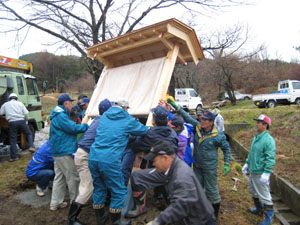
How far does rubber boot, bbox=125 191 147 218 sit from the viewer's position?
3437 mm

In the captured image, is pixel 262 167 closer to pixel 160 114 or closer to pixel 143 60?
pixel 160 114

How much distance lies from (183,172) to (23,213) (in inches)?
133

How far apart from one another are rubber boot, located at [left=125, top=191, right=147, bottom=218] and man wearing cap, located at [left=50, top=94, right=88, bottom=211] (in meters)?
1.16

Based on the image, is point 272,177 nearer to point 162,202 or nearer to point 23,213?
point 162,202

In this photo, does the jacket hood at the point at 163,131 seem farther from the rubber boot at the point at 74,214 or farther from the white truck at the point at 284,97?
the white truck at the point at 284,97

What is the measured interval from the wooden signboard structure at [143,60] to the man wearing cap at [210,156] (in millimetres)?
Result: 1135

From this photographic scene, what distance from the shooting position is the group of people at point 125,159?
9.97 feet

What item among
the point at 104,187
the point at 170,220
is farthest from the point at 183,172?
the point at 104,187

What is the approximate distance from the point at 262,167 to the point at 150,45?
3554 millimetres

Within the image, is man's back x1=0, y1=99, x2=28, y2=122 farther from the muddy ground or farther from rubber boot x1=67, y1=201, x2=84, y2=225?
rubber boot x1=67, y1=201, x2=84, y2=225

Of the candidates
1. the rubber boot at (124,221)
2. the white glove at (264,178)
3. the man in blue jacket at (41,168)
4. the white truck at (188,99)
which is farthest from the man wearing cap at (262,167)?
the white truck at (188,99)

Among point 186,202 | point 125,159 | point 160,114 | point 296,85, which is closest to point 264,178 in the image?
point 160,114

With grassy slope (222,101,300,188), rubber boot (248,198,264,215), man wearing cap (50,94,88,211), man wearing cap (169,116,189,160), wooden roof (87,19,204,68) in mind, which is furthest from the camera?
grassy slope (222,101,300,188)

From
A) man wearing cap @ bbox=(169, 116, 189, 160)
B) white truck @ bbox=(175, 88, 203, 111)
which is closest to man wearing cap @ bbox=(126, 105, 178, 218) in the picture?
man wearing cap @ bbox=(169, 116, 189, 160)
